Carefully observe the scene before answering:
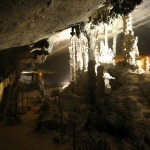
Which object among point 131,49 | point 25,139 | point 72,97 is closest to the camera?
point 25,139

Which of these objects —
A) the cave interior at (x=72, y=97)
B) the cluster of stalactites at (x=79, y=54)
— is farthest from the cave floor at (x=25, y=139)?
the cluster of stalactites at (x=79, y=54)

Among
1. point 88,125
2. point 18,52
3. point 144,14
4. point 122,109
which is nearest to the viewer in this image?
point 122,109

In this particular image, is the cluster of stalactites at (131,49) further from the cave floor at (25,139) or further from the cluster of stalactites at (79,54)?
the cave floor at (25,139)

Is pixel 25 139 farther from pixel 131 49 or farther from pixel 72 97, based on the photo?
pixel 131 49

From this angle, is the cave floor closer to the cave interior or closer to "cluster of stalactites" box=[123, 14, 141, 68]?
the cave interior

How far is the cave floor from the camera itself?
5281 millimetres

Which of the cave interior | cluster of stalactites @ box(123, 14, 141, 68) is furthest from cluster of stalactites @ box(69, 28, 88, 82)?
the cave interior

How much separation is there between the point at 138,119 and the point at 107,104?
172 centimetres

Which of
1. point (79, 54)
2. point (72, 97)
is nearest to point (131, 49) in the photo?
point (79, 54)

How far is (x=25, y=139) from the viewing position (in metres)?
5.93

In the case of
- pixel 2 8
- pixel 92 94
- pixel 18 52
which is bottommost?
pixel 92 94

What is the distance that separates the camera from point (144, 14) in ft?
44.2

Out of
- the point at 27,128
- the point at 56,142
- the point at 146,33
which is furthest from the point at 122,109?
the point at 146,33

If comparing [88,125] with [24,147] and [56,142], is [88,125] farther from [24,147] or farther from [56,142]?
[24,147]
